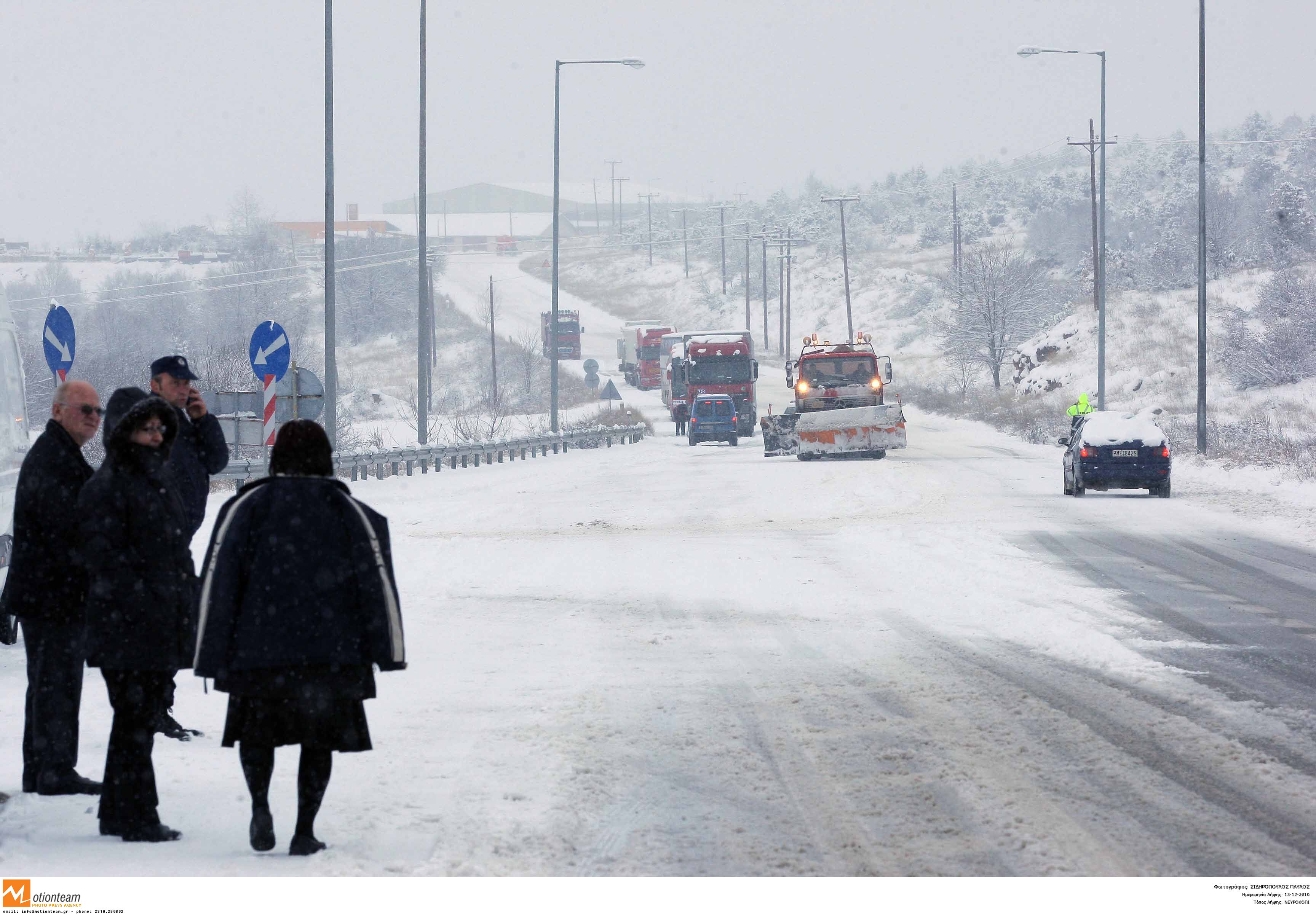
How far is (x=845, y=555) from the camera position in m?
16.3

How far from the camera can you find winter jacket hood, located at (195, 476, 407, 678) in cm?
543

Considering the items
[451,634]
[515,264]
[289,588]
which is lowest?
[451,634]

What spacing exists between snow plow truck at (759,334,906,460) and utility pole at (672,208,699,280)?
7703 centimetres

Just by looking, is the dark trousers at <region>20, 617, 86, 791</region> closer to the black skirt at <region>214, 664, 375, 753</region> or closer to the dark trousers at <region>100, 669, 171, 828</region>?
the dark trousers at <region>100, 669, 171, 828</region>

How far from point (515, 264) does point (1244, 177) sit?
7091cm

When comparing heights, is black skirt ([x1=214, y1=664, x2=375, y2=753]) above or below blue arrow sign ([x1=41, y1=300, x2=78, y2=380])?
below

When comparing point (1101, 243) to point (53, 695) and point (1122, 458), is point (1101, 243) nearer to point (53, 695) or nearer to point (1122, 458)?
point (1122, 458)

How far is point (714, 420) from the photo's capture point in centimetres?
4484

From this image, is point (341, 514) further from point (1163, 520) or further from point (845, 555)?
point (1163, 520)

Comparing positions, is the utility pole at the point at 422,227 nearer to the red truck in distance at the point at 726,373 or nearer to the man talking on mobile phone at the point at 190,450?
the red truck in distance at the point at 726,373

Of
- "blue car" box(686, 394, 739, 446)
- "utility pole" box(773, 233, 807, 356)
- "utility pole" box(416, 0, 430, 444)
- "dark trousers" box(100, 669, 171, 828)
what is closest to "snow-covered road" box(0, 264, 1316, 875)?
"dark trousers" box(100, 669, 171, 828)

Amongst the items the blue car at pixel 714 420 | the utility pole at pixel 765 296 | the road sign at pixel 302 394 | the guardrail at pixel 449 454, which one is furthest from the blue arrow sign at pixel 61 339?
the utility pole at pixel 765 296

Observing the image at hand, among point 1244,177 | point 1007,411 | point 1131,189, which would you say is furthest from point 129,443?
point 1131,189
